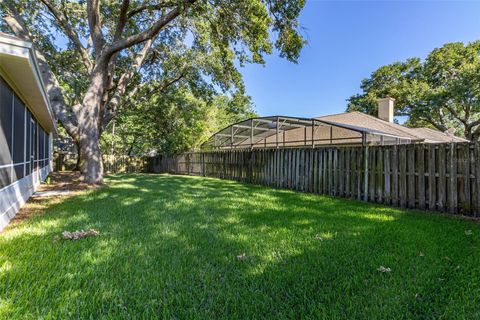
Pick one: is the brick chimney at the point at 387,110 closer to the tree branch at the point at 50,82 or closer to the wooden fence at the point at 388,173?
the wooden fence at the point at 388,173

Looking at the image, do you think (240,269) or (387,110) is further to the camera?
(387,110)

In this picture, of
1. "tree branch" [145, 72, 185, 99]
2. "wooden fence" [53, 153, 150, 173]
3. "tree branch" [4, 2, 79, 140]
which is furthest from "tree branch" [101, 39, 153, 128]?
"wooden fence" [53, 153, 150, 173]

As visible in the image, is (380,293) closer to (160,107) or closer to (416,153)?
(416,153)

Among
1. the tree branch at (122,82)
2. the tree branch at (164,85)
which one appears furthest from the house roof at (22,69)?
the tree branch at (164,85)

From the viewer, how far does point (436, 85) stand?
21.5 m

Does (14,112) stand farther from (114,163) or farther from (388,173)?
(114,163)

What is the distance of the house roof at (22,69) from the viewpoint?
329 centimetres

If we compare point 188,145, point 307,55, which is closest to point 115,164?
point 188,145

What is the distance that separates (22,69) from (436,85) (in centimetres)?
2670

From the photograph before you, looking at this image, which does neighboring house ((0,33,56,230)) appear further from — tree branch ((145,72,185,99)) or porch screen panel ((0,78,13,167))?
tree branch ((145,72,185,99))

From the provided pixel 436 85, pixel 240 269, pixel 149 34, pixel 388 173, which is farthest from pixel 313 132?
pixel 436 85

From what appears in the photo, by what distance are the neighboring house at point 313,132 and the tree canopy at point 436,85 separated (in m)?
5.74

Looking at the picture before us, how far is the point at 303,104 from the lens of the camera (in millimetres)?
38000

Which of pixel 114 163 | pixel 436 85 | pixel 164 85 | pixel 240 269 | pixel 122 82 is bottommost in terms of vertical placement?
pixel 240 269
